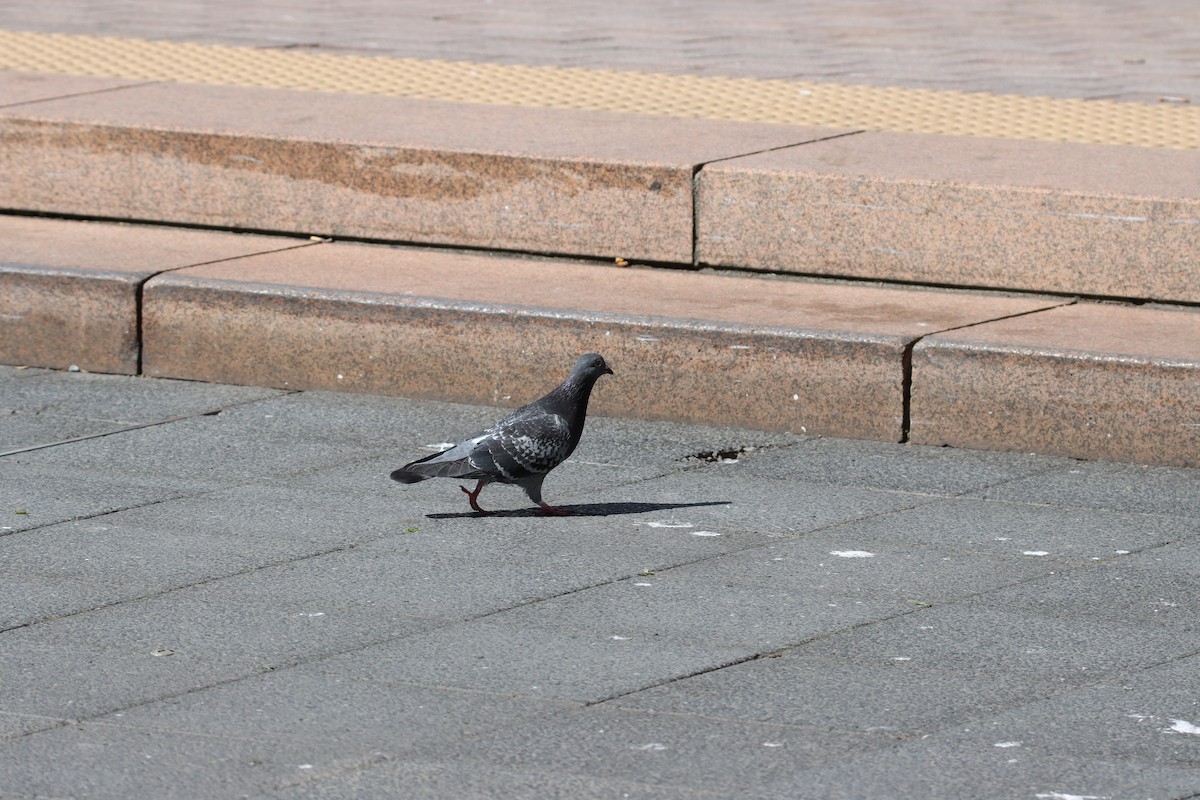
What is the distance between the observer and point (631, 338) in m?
6.41

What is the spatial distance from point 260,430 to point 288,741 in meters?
2.55

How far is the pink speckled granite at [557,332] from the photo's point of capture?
6.25 meters

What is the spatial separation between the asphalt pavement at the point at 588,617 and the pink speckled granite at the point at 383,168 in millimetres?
1061

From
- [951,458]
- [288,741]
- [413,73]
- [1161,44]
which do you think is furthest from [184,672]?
[1161,44]

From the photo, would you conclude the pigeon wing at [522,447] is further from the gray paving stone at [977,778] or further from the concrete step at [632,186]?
the concrete step at [632,186]

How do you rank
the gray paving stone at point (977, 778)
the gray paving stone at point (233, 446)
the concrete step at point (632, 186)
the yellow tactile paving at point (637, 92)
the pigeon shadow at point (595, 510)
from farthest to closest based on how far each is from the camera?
the yellow tactile paving at point (637, 92), the concrete step at point (632, 186), the gray paving stone at point (233, 446), the pigeon shadow at point (595, 510), the gray paving stone at point (977, 778)

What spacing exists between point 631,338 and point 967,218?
1253 mm

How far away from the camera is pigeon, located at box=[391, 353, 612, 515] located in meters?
5.34

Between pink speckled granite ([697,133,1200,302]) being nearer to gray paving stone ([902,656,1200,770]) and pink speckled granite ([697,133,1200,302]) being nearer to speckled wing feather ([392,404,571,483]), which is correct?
speckled wing feather ([392,404,571,483])

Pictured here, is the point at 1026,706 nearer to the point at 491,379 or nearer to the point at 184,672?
the point at 184,672

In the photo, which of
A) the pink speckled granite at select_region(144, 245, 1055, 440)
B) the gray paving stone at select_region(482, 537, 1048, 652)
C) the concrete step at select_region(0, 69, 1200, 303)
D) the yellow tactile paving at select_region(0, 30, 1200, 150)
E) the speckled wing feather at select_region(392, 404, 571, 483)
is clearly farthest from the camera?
the yellow tactile paving at select_region(0, 30, 1200, 150)

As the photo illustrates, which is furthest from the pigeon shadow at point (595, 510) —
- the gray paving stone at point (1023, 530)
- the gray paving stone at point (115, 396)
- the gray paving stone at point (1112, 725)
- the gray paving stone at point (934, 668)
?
the gray paving stone at point (1112, 725)

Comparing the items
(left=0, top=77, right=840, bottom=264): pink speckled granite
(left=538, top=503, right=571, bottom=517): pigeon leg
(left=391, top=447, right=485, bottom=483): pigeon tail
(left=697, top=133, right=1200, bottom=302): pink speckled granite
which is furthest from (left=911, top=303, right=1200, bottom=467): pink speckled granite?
(left=391, top=447, right=485, bottom=483): pigeon tail

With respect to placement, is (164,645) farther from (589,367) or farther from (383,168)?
(383,168)
